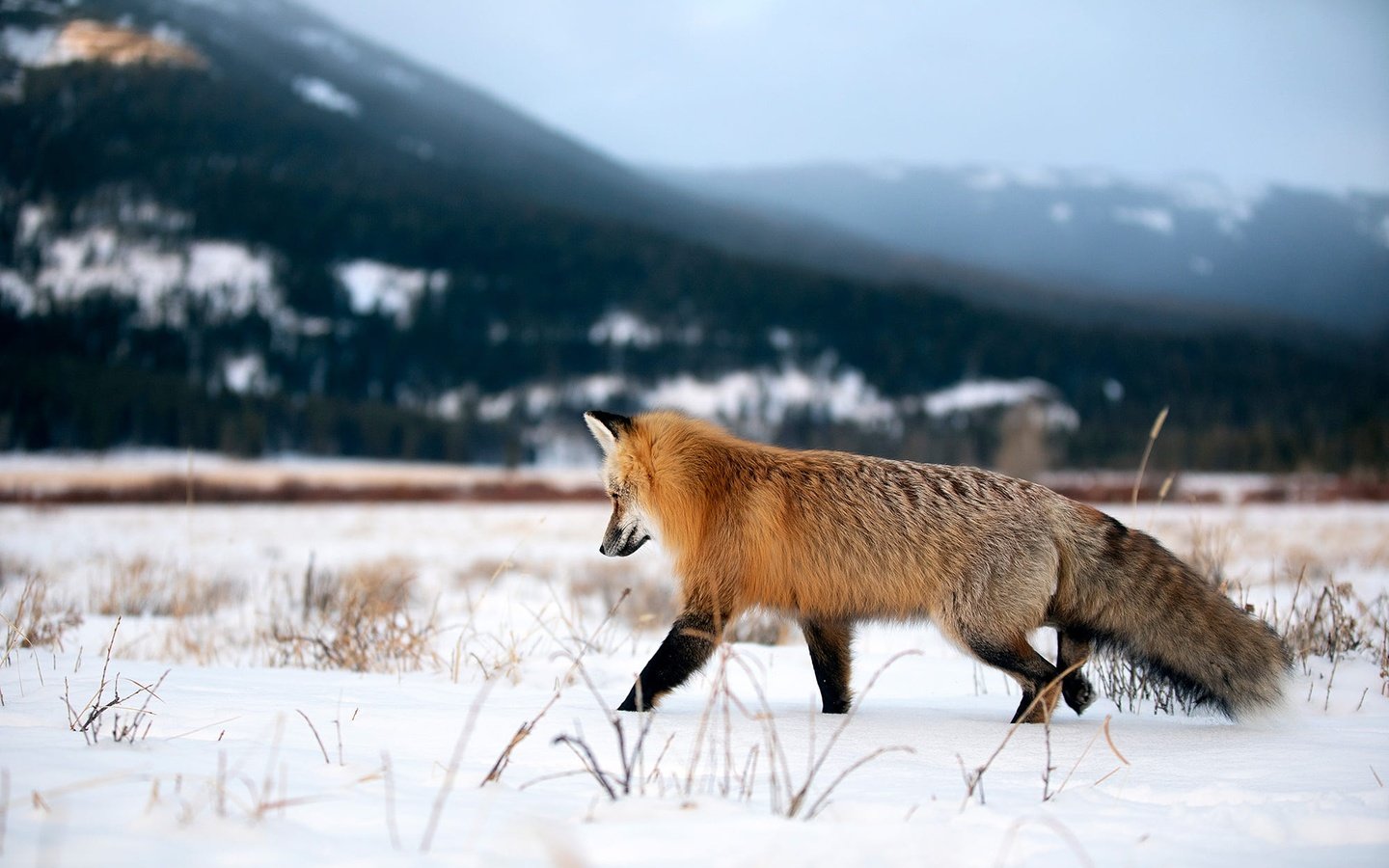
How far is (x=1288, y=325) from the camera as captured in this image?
139250 millimetres

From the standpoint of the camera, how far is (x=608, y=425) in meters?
4.95

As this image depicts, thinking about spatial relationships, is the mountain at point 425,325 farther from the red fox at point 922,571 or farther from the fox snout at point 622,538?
the fox snout at point 622,538

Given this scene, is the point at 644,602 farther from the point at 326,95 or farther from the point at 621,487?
the point at 326,95

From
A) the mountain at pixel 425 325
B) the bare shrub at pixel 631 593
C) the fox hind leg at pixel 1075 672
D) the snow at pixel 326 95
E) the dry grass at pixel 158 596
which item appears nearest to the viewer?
the fox hind leg at pixel 1075 672

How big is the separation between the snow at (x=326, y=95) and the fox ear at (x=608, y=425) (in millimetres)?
185534

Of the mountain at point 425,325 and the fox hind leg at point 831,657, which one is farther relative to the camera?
the mountain at point 425,325

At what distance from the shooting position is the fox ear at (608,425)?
4949 mm

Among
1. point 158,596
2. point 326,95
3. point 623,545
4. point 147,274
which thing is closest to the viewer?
point 623,545

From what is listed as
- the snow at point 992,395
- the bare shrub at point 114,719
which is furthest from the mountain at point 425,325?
the bare shrub at point 114,719

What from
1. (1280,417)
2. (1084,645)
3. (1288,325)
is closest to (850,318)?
(1280,417)

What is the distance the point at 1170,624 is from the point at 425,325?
117575mm

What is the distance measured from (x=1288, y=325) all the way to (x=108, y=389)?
6224 inches

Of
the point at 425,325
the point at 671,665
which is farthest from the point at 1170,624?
the point at 425,325

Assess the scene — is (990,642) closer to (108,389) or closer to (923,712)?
(923,712)
